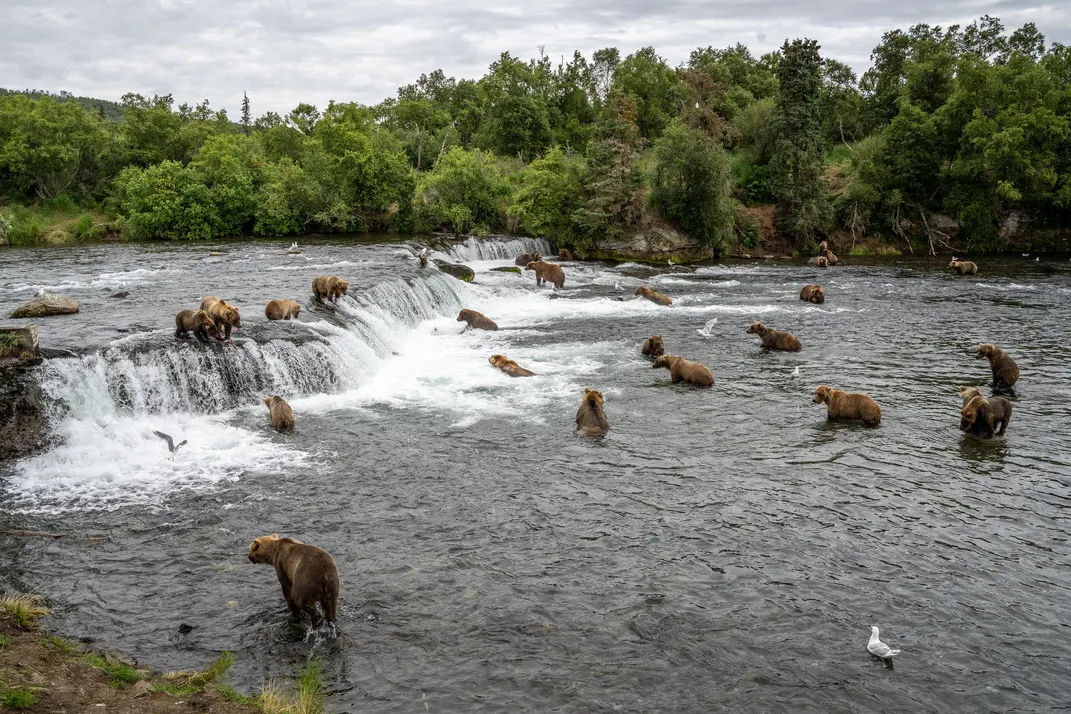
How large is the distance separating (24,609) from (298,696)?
12.3 feet

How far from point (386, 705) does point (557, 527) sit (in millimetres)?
4342

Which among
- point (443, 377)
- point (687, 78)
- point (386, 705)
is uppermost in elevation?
point (687, 78)

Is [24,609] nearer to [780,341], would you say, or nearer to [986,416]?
[986,416]

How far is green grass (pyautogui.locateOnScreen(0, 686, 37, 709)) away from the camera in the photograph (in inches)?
244

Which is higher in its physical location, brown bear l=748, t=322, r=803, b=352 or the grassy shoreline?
brown bear l=748, t=322, r=803, b=352

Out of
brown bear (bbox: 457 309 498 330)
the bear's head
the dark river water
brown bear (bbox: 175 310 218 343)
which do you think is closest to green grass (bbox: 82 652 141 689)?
the dark river water

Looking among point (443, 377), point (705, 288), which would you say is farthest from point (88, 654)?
point (705, 288)

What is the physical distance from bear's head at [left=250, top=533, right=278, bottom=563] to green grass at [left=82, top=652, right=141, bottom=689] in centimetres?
195

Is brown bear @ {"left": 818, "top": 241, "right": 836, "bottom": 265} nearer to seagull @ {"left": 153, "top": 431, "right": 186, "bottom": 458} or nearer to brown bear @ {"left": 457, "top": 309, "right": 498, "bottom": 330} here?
brown bear @ {"left": 457, "top": 309, "right": 498, "bottom": 330}

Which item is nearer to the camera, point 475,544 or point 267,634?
point 267,634

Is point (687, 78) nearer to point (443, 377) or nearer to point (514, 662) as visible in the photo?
point (443, 377)

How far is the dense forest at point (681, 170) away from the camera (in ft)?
141

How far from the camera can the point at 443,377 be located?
19719mm

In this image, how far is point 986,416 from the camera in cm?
1472
